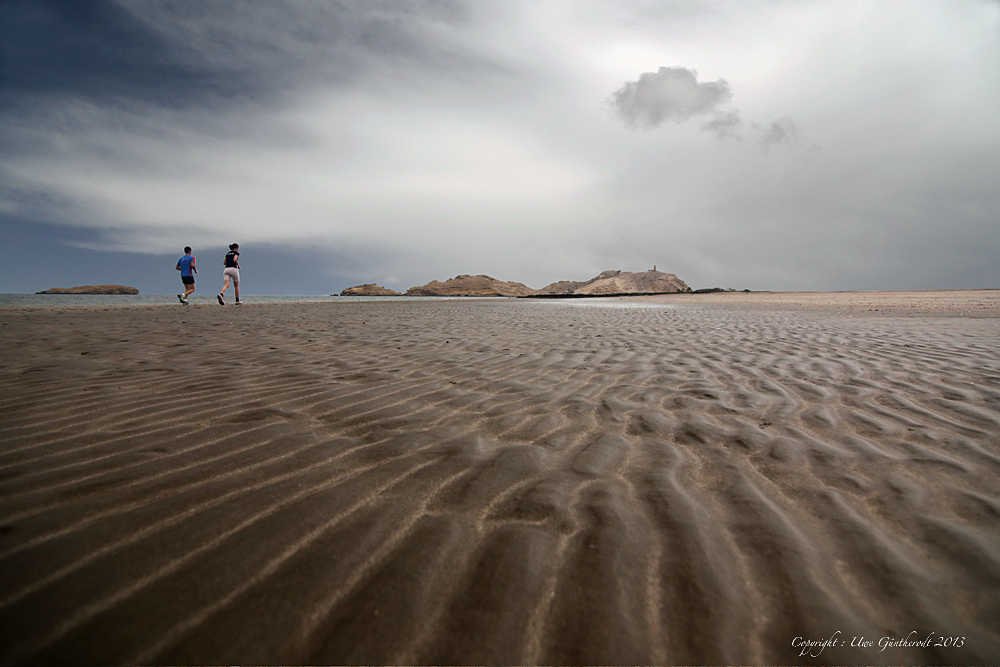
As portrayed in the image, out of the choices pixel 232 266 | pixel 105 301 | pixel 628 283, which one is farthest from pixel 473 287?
pixel 232 266

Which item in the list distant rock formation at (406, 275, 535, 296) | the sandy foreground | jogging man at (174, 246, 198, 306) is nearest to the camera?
the sandy foreground

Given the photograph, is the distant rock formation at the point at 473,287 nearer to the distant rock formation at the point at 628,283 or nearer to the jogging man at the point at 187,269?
the distant rock formation at the point at 628,283

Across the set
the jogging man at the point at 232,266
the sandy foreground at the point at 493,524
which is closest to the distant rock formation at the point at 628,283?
the jogging man at the point at 232,266

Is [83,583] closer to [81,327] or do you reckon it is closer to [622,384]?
[622,384]

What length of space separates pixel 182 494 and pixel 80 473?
675 mm

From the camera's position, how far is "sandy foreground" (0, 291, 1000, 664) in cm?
126

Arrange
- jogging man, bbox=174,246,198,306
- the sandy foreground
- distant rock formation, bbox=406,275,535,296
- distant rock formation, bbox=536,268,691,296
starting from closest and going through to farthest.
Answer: the sandy foreground → jogging man, bbox=174,246,198,306 → distant rock formation, bbox=536,268,691,296 → distant rock formation, bbox=406,275,535,296

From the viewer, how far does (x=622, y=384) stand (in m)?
4.26

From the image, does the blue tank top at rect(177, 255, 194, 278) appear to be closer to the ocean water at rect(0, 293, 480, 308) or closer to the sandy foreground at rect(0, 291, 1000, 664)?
the ocean water at rect(0, 293, 480, 308)

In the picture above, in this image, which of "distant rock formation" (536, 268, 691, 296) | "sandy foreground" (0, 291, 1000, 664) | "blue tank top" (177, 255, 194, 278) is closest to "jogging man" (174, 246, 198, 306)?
"blue tank top" (177, 255, 194, 278)

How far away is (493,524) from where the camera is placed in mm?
1794

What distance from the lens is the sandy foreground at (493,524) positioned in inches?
49.5

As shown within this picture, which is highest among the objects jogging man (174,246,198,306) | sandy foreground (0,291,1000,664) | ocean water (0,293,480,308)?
jogging man (174,246,198,306)

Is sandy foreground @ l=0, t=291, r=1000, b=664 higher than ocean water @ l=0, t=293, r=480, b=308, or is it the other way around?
ocean water @ l=0, t=293, r=480, b=308
